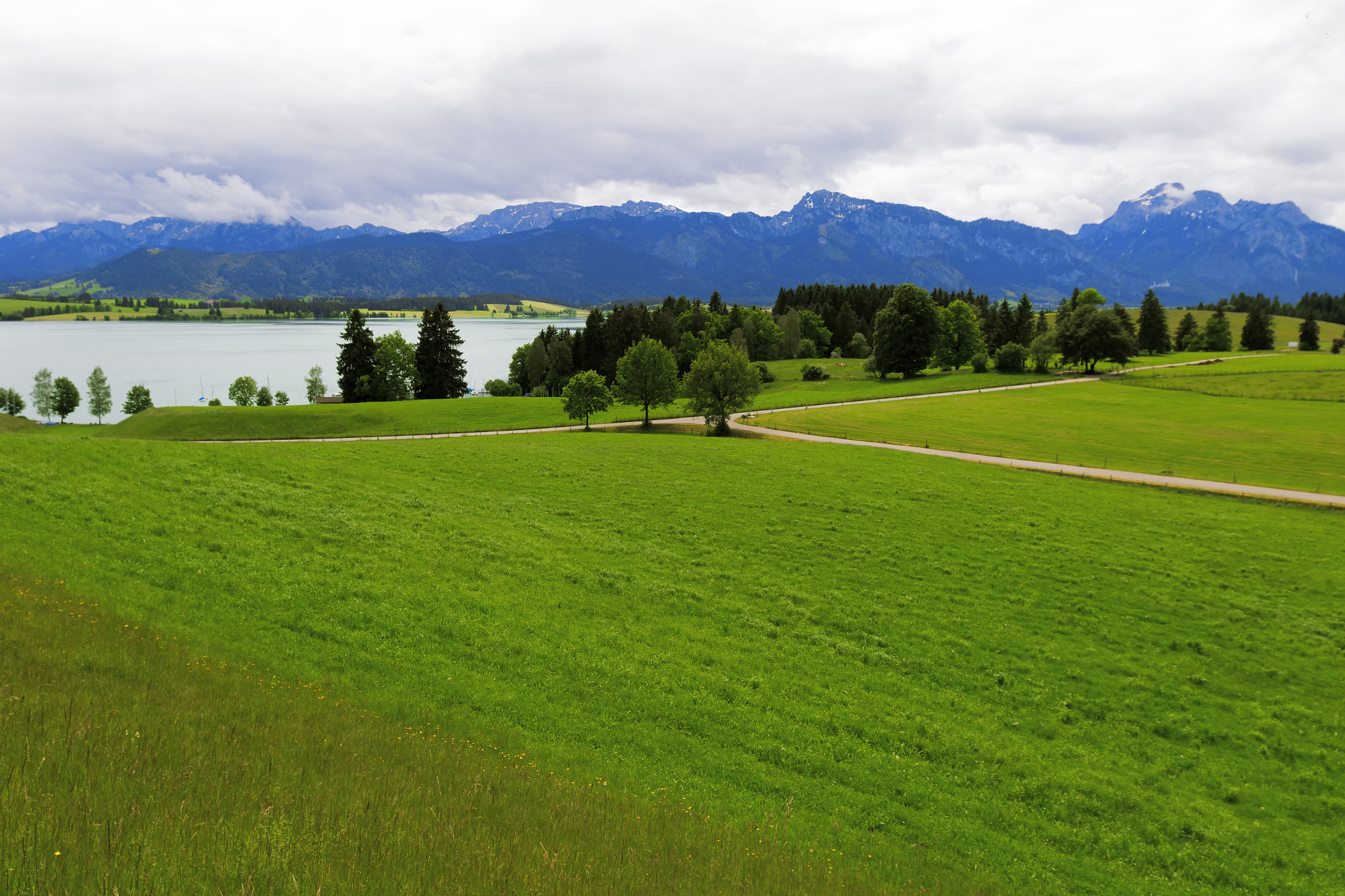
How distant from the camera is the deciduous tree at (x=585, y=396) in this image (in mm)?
60344

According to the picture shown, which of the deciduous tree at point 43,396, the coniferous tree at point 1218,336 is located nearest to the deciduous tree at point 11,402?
the deciduous tree at point 43,396

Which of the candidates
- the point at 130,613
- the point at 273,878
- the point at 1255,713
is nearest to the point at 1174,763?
the point at 1255,713

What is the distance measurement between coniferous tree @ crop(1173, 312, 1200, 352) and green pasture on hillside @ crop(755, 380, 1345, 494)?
8774cm

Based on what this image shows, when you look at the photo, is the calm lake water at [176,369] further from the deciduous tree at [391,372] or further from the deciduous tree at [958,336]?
the deciduous tree at [958,336]

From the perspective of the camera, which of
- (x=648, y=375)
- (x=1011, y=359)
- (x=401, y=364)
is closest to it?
(x=648, y=375)

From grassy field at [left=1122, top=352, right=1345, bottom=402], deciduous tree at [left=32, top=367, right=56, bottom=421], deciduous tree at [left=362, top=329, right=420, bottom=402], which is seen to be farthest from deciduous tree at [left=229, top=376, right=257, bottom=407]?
grassy field at [left=1122, top=352, right=1345, bottom=402]

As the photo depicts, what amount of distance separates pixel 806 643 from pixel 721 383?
146 ft

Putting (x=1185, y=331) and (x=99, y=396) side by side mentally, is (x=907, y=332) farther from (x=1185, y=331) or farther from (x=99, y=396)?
(x=99, y=396)

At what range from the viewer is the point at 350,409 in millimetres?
67125

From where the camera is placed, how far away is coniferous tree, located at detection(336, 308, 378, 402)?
8294 centimetres

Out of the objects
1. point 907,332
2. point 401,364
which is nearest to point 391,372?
point 401,364

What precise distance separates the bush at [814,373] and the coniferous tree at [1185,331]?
10420 centimetres

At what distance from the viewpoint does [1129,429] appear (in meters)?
57.6

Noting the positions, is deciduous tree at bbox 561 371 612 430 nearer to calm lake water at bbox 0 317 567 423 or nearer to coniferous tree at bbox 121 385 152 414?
coniferous tree at bbox 121 385 152 414
